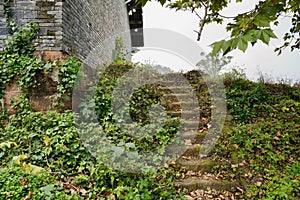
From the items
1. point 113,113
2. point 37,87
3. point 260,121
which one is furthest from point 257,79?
point 37,87

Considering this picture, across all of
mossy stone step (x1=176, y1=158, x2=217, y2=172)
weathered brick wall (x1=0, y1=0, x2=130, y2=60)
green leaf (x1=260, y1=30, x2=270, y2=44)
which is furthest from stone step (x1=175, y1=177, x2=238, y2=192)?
weathered brick wall (x1=0, y1=0, x2=130, y2=60)

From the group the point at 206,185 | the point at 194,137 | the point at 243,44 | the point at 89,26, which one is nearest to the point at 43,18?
the point at 89,26

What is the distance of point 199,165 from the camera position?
11.6 ft

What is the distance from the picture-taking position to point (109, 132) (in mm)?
3816

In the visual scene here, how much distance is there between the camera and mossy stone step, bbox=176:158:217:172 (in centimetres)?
352

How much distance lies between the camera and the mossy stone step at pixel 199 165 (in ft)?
11.5

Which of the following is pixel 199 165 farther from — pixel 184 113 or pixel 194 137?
pixel 184 113

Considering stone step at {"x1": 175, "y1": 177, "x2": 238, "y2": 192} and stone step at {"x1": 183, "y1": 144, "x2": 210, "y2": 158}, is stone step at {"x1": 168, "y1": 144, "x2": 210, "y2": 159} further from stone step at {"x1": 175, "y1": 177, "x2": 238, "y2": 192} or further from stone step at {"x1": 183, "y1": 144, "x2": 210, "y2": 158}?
stone step at {"x1": 175, "y1": 177, "x2": 238, "y2": 192}

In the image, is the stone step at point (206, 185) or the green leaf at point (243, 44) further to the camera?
the stone step at point (206, 185)

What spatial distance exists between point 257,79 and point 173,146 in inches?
165

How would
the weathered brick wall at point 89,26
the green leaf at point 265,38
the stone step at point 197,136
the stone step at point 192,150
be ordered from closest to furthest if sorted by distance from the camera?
1. the green leaf at point 265,38
2. the stone step at point 192,150
3. the stone step at point 197,136
4. the weathered brick wall at point 89,26

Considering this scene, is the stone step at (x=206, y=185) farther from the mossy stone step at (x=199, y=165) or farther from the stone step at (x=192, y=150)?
the stone step at (x=192, y=150)

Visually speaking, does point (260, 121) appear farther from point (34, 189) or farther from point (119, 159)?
point (34, 189)

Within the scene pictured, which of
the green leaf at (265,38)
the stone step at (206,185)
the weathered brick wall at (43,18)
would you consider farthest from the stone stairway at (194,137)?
Answer: the weathered brick wall at (43,18)
